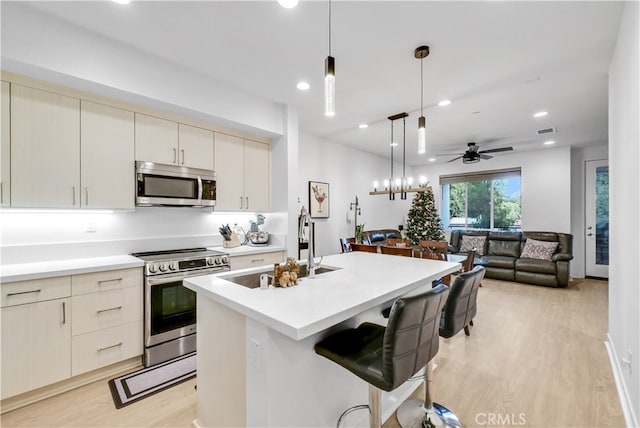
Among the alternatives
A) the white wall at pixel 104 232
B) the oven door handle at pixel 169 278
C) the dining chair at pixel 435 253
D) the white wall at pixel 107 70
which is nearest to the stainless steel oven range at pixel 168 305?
the oven door handle at pixel 169 278

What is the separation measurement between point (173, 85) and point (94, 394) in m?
2.74

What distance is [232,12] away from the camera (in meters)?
2.05

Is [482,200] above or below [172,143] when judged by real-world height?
below

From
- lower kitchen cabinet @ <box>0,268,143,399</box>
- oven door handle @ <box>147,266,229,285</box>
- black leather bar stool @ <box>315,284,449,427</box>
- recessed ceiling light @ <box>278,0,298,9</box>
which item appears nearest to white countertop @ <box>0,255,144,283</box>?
lower kitchen cabinet @ <box>0,268,143,399</box>

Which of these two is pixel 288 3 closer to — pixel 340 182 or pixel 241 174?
pixel 241 174

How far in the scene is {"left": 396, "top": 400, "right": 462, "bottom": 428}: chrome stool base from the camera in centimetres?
177

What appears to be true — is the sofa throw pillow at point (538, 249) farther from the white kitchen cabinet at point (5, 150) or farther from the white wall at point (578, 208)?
the white kitchen cabinet at point (5, 150)

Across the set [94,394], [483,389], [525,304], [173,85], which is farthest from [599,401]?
[173,85]

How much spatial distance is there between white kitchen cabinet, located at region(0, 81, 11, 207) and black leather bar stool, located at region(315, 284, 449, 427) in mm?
2553

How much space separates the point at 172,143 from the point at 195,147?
0.81 feet

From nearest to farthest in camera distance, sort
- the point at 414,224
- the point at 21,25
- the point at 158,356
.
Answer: the point at 21,25
the point at 158,356
the point at 414,224

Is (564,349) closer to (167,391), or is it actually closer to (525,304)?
(525,304)

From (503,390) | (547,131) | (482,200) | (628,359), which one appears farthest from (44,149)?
(482,200)

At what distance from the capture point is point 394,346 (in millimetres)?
1175
